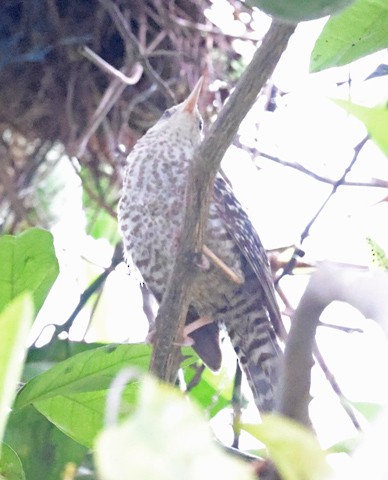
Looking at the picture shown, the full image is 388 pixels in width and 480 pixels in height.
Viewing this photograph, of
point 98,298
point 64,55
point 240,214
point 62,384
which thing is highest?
point 64,55

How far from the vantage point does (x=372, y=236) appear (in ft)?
2.02

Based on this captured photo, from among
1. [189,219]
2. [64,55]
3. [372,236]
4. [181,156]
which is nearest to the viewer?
[372,236]

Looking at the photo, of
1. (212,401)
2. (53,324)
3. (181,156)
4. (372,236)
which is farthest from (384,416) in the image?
(181,156)

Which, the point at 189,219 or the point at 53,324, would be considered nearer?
the point at 189,219

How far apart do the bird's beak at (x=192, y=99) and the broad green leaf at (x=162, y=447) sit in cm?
130

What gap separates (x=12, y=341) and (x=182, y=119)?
132cm

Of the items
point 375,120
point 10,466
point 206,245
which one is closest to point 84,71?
point 206,245

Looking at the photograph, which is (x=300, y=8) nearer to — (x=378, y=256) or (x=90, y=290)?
(x=378, y=256)

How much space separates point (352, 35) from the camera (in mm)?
707

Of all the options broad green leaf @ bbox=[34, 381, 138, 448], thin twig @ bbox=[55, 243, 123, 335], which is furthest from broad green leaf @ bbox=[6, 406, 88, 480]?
thin twig @ bbox=[55, 243, 123, 335]

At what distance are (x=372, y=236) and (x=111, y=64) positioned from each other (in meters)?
1.10

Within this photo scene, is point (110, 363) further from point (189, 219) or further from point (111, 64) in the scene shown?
point (111, 64)

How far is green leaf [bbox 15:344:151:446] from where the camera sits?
74 centimetres

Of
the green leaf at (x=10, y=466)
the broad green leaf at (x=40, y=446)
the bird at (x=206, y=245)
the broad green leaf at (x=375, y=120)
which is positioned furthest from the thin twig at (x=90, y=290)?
the broad green leaf at (x=375, y=120)
